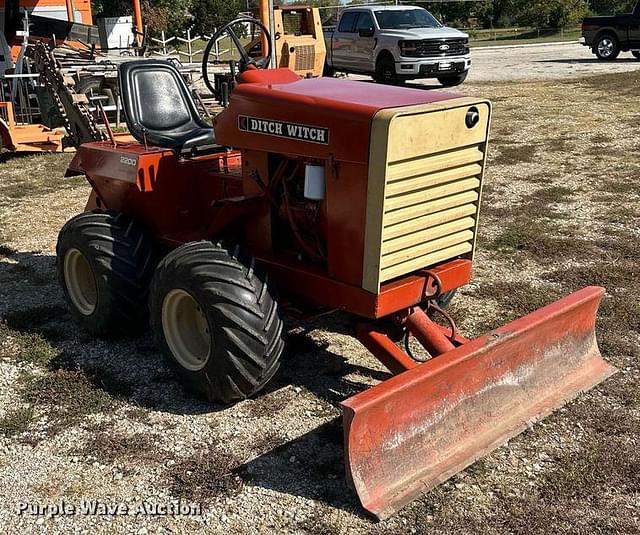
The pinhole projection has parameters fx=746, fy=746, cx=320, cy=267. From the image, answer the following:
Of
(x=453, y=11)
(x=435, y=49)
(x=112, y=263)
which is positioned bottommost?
(x=453, y=11)

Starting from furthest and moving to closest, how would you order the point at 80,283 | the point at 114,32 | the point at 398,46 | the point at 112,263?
the point at 398,46 < the point at 114,32 < the point at 80,283 < the point at 112,263

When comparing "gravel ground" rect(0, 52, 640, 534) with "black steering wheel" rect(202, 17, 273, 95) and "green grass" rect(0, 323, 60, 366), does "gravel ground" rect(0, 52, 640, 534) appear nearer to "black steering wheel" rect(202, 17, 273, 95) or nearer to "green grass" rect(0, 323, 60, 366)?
"green grass" rect(0, 323, 60, 366)

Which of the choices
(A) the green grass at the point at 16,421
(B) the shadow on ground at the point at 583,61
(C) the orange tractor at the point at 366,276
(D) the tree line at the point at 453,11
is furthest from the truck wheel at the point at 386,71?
(D) the tree line at the point at 453,11

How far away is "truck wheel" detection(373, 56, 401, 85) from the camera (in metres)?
17.1

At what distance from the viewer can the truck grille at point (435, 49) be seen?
16578mm

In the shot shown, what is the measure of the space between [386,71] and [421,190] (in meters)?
14.3

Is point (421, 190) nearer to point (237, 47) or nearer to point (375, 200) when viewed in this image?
point (375, 200)

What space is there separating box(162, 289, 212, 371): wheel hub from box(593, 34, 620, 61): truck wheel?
833 inches

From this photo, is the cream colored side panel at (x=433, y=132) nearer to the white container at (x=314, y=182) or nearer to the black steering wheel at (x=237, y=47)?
the white container at (x=314, y=182)

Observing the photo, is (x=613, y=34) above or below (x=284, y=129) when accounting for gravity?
below

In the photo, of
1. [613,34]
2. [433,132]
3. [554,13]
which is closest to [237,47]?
[433,132]

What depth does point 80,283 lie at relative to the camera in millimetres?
5047

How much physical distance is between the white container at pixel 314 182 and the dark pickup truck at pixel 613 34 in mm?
19962

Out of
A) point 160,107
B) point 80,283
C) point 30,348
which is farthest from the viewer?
point 160,107
